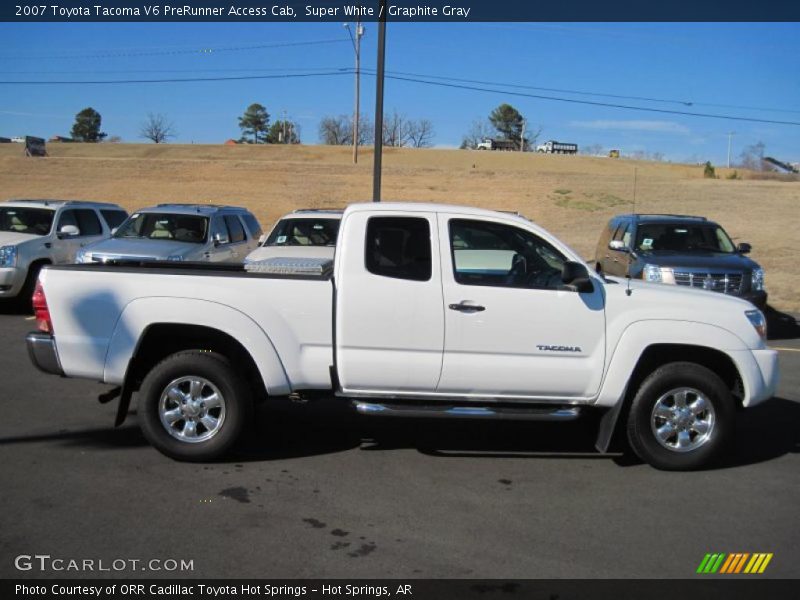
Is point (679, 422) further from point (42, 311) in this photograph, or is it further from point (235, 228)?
point (235, 228)

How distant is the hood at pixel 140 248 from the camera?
11047 mm

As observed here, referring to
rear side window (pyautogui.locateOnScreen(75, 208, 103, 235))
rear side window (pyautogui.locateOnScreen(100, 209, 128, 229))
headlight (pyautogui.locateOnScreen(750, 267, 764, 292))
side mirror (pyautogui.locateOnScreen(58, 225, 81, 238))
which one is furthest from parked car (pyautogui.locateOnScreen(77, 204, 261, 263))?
headlight (pyautogui.locateOnScreen(750, 267, 764, 292))

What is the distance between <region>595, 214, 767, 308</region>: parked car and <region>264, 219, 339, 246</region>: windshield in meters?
4.69

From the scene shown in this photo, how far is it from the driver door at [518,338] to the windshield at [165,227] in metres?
7.75

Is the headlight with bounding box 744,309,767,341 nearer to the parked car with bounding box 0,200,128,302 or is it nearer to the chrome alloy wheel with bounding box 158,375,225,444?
the chrome alloy wheel with bounding box 158,375,225,444

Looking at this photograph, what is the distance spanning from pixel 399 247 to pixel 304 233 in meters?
7.10

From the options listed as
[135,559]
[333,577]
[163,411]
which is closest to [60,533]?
[135,559]

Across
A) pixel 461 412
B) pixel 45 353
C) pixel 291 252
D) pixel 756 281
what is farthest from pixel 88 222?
pixel 756 281

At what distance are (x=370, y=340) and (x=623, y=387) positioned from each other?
1.86m

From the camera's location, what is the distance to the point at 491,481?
5.45 m

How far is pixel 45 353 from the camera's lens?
18.4ft

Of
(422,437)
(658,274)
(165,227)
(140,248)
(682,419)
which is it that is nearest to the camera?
(682,419)

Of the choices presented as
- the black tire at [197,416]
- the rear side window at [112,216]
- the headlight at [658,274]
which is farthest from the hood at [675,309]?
the rear side window at [112,216]

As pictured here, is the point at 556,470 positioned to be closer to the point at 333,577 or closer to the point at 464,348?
the point at 464,348
